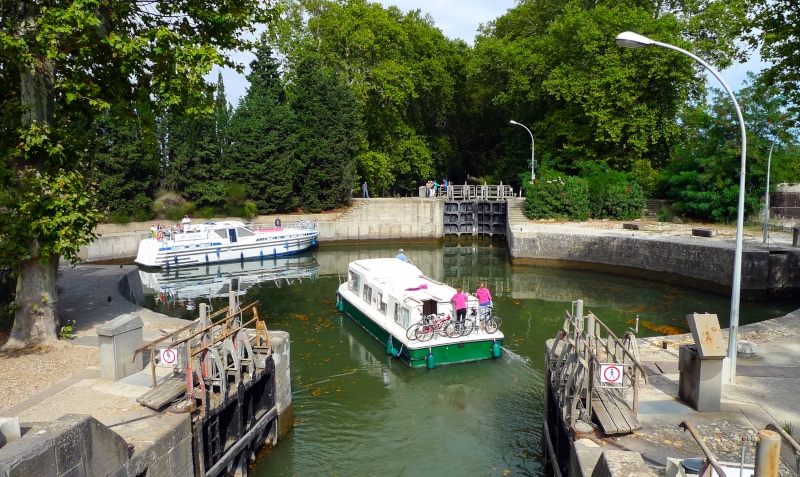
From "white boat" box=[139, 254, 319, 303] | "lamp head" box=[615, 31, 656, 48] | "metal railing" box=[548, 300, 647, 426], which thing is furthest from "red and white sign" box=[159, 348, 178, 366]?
"white boat" box=[139, 254, 319, 303]

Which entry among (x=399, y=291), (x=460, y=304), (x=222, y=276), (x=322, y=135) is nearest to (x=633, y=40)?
(x=460, y=304)

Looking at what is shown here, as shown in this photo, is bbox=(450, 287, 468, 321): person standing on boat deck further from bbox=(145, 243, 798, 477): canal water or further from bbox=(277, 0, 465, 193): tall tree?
bbox=(277, 0, 465, 193): tall tree

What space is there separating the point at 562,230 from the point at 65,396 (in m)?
29.6

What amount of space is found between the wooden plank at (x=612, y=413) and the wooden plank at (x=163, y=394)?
22.1 ft

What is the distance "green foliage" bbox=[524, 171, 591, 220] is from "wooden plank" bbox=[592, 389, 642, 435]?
3114cm

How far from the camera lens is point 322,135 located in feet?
148

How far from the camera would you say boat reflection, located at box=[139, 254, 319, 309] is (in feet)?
90.7

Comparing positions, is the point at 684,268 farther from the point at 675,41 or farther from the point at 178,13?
the point at 178,13

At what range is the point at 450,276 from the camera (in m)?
31.7

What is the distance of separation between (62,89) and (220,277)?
754 inches

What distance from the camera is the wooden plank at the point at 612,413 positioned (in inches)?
348

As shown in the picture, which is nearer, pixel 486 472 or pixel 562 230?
pixel 486 472

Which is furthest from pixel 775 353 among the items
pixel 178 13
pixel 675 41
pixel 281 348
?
pixel 675 41

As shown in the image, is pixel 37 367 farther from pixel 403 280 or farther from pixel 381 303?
pixel 403 280
